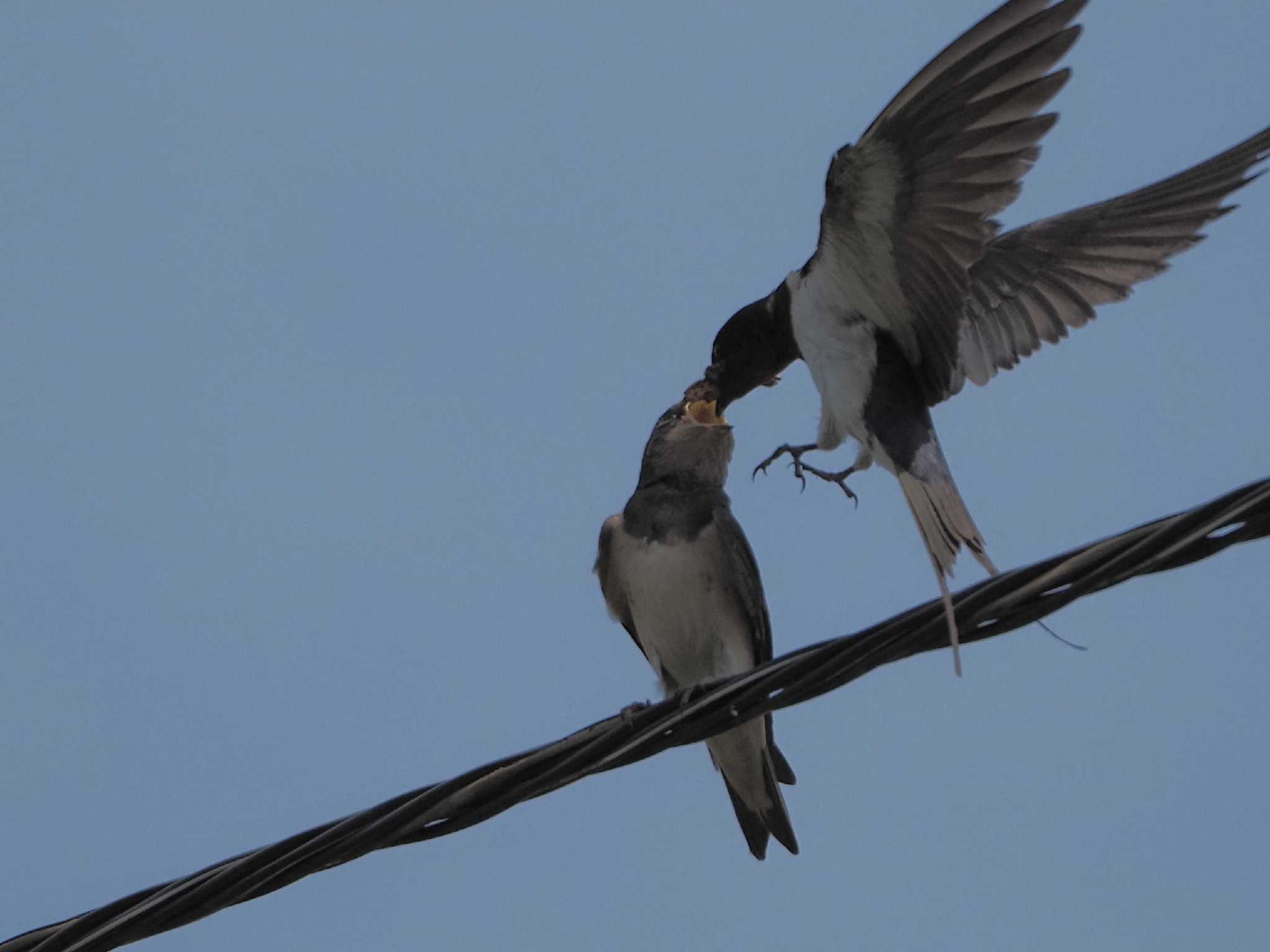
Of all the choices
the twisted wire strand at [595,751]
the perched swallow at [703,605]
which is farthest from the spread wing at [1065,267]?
the twisted wire strand at [595,751]

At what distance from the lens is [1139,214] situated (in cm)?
562

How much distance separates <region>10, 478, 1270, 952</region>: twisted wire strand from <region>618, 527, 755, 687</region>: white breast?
1.88 meters

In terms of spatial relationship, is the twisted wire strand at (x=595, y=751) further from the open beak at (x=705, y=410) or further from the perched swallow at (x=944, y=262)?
the open beak at (x=705, y=410)

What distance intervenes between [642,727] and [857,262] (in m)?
2.05

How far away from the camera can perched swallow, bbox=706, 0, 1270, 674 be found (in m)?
4.24

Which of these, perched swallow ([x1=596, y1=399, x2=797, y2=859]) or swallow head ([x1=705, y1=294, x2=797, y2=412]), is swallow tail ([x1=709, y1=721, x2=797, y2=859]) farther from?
swallow head ([x1=705, y1=294, x2=797, y2=412])

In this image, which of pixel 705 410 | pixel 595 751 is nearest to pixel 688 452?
pixel 705 410

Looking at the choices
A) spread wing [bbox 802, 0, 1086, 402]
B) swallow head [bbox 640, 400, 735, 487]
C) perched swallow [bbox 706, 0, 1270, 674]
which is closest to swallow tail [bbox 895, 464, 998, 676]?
perched swallow [bbox 706, 0, 1270, 674]

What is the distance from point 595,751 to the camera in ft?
10.0

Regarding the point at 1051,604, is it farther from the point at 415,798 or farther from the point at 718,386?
the point at 718,386

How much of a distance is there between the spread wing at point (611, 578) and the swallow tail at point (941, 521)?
95 cm

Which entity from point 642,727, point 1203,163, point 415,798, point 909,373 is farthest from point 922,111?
point 415,798

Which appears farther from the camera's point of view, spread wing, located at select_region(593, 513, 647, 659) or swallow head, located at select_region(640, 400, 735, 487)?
swallow head, located at select_region(640, 400, 735, 487)

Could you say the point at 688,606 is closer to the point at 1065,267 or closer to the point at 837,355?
the point at 837,355
